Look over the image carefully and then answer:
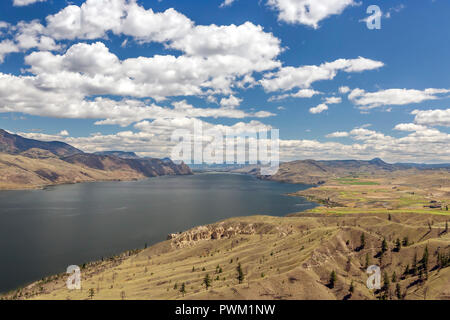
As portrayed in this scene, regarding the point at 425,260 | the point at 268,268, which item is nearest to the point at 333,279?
the point at 268,268

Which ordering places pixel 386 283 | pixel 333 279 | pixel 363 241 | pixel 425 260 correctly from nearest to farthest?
pixel 333 279, pixel 386 283, pixel 425 260, pixel 363 241

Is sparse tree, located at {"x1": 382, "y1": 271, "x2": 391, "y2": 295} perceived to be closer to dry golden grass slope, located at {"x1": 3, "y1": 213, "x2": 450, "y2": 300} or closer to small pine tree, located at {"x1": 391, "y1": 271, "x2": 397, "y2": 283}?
dry golden grass slope, located at {"x1": 3, "y1": 213, "x2": 450, "y2": 300}

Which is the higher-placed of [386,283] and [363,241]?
[363,241]

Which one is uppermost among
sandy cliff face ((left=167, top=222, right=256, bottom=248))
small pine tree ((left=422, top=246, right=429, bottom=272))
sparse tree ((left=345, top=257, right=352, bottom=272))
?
small pine tree ((left=422, top=246, right=429, bottom=272))

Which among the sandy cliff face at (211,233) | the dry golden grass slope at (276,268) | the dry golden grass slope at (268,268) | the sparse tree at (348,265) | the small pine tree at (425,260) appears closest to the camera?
the dry golden grass slope at (268,268)

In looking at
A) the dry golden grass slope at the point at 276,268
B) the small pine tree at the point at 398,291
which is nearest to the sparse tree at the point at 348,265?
the dry golden grass slope at the point at 276,268

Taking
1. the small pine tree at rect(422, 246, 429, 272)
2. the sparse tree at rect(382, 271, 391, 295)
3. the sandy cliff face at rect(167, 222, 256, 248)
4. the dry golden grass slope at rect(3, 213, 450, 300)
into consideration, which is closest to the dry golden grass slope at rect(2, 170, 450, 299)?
the dry golden grass slope at rect(3, 213, 450, 300)

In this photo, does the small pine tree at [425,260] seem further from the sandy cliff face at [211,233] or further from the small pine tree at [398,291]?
the sandy cliff face at [211,233]

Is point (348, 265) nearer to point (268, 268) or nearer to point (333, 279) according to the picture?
point (333, 279)

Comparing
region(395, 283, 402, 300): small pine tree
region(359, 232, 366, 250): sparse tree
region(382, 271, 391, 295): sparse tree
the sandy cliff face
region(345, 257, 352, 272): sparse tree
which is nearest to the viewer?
region(395, 283, 402, 300): small pine tree

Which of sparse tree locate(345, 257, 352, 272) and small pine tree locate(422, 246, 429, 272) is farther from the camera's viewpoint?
→ sparse tree locate(345, 257, 352, 272)
